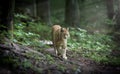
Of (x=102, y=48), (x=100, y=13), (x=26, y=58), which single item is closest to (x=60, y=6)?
(x=100, y=13)

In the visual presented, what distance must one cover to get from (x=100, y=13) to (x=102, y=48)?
1200 centimetres

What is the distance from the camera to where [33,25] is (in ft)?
53.8

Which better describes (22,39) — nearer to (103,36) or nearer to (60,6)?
(103,36)

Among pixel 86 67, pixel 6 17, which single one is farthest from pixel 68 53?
pixel 6 17

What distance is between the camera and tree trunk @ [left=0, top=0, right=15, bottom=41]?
35.4 feet

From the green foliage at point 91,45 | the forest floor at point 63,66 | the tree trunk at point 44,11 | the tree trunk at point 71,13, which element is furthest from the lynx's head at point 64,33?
the tree trunk at point 71,13

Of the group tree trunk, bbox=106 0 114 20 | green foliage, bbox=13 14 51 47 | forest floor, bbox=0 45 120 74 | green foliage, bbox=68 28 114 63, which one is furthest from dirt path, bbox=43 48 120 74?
tree trunk, bbox=106 0 114 20

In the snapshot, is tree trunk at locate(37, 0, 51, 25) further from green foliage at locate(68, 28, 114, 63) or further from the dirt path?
the dirt path

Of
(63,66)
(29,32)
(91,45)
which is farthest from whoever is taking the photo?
(91,45)

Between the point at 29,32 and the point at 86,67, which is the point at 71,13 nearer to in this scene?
the point at 29,32

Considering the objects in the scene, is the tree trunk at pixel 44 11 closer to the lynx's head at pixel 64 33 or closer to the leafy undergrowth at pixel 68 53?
the leafy undergrowth at pixel 68 53

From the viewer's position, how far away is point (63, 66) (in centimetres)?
1009

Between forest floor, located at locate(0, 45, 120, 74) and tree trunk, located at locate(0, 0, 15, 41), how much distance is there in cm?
71

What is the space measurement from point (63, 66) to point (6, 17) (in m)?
2.82
